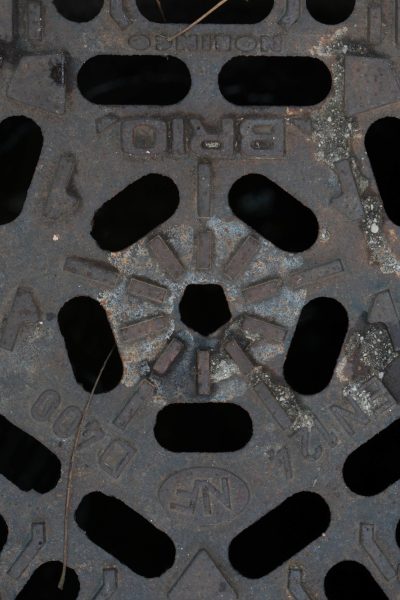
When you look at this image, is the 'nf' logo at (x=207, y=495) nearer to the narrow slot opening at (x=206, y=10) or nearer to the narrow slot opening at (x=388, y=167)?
the narrow slot opening at (x=388, y=167)

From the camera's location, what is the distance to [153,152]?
7.29 feet

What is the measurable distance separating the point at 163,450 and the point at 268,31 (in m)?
1.17

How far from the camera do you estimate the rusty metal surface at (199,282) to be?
2.22 meters

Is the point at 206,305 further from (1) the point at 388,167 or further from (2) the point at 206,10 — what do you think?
(2) the point at 206,10

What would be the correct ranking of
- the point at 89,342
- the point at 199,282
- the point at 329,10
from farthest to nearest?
the point at 89,342
the point at 329,10
the point at 199,282

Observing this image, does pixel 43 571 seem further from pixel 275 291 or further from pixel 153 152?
pixel 153 152

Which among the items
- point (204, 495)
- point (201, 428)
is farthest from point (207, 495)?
point (201, 428)

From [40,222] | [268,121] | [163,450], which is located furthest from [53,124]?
[163,450]

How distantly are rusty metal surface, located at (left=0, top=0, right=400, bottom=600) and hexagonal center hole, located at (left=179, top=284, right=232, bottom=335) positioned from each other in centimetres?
27

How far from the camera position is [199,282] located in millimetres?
2258

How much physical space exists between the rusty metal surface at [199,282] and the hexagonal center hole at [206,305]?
272mm

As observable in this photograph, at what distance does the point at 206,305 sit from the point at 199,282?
31cm

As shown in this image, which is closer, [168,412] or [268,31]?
[268,31]

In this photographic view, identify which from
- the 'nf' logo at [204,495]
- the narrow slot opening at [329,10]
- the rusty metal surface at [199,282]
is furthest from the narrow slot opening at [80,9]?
the 'nf' logo at [204,495]
